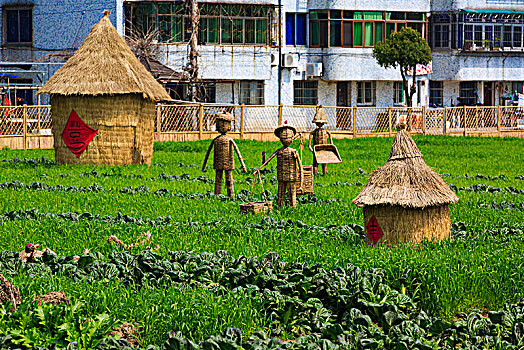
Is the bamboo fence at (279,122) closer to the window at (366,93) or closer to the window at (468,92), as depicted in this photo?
the window at (366,93)

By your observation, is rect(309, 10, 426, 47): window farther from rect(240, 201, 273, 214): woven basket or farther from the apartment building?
rect(240, 201, 273, 214): woven basket

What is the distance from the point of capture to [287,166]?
43.3ft

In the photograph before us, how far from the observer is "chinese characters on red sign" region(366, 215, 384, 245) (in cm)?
989

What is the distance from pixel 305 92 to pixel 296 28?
318cm

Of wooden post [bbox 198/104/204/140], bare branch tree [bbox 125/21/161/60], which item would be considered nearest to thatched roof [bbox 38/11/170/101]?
wooden post [bbox 198/104/204/140]

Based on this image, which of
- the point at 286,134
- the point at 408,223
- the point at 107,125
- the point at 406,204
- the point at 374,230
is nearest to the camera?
the point at 406,204

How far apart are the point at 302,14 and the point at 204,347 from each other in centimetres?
3821

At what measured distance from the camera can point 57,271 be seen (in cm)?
889

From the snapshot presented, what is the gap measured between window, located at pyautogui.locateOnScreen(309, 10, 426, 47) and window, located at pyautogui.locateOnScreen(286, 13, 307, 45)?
352 millimetres

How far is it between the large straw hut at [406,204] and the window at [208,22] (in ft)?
94.2

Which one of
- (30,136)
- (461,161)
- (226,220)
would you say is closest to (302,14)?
(30,136)

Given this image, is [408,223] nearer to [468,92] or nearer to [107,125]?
[107,125]

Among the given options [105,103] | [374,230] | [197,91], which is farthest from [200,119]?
[374,230]

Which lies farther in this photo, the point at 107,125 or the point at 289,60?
the point at 289,60
